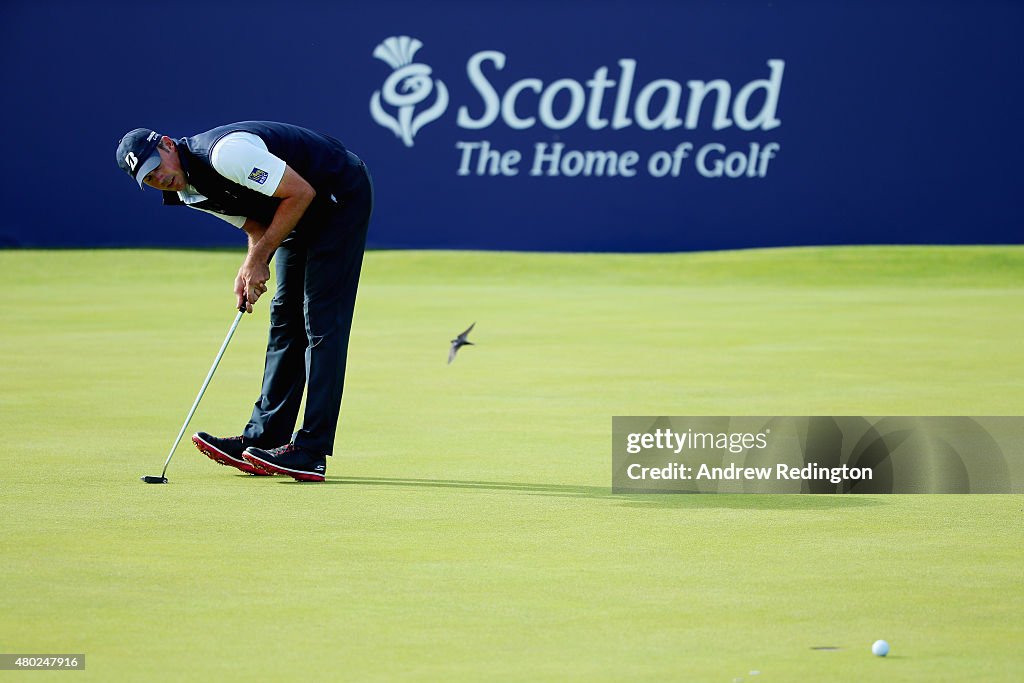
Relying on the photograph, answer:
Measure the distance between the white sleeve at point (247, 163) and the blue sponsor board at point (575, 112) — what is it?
15.2 metres

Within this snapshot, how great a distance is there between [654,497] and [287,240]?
1649 mm

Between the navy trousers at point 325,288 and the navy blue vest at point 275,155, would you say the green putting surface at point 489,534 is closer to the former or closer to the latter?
the navy trousers at point 325,288

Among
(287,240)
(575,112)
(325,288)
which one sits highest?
(575,112)

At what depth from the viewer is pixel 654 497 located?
5430 mm

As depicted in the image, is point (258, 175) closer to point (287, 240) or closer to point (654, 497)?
point (287, 240)

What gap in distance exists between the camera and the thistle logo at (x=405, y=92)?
20672 mm

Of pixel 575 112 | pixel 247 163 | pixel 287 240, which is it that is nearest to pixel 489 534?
pixel 247 163

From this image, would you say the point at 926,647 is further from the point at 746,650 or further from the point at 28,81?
the point at 28,81

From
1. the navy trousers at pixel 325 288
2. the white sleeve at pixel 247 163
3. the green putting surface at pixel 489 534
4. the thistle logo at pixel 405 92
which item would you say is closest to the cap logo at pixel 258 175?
the white sleeve at pixel 247 163

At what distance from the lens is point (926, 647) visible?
3.43m

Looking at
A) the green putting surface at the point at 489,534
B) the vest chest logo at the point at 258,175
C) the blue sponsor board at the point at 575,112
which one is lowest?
the green putting surface at the point at 489,534

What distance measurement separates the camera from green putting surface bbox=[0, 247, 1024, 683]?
135 inches

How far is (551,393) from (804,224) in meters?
12.8

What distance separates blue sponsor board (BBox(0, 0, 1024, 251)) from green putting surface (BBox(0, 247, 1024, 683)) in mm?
9478
